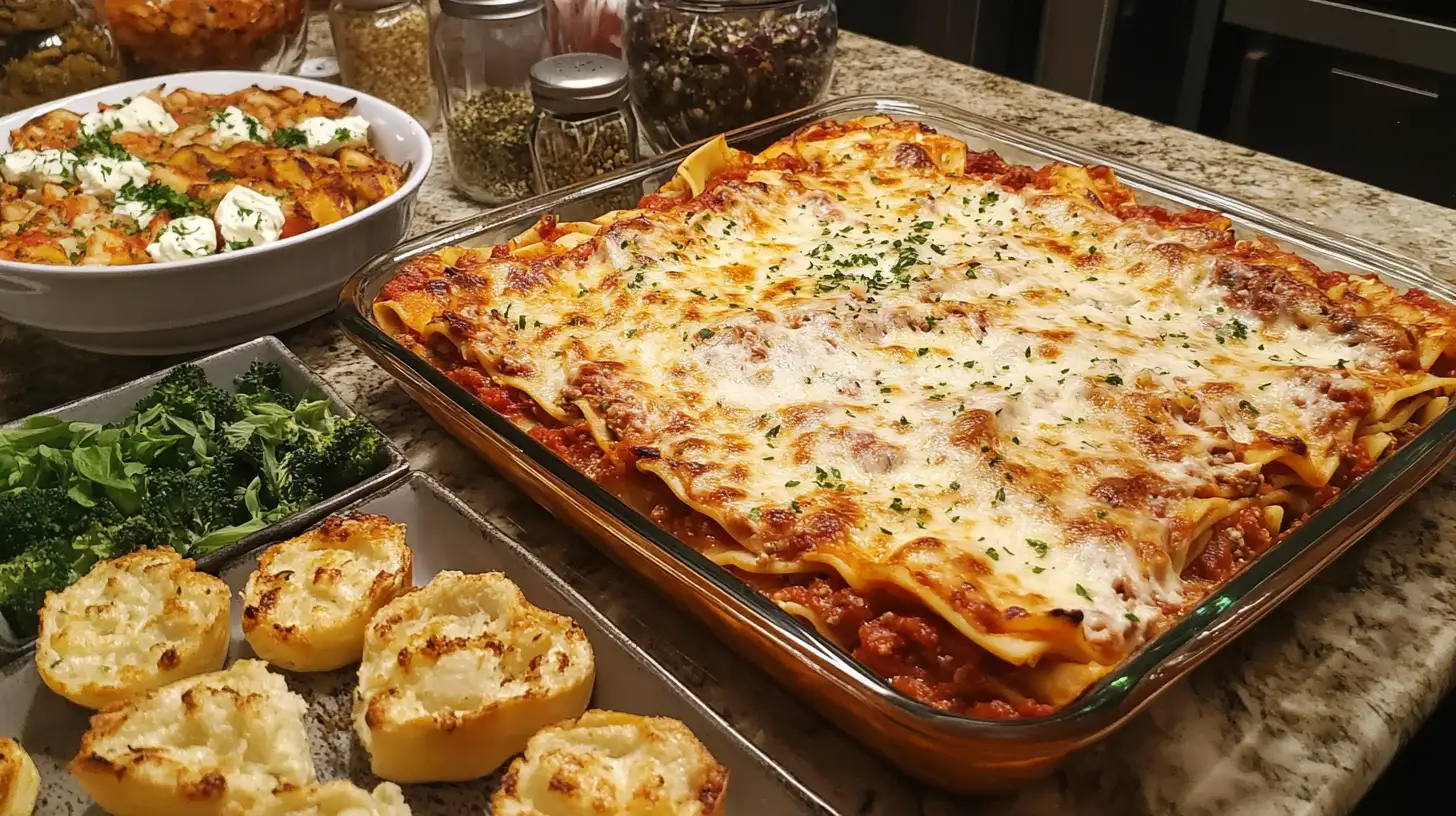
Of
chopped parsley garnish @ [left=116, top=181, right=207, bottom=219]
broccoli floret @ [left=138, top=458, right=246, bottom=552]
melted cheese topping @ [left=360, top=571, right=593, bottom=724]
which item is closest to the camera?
melted cheese topping @ [left=360, top=571, right=593, bottom=724]

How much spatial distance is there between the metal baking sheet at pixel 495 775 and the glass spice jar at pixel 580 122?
988mm

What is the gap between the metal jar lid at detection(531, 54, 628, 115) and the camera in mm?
1950

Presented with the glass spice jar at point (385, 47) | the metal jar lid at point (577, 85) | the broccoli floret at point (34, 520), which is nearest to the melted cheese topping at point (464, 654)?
the broccoli floret at point (34, 520)

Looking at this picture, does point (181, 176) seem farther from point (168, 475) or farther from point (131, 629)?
point (131, 629)

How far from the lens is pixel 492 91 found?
7.27 feet

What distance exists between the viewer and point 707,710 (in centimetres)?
102

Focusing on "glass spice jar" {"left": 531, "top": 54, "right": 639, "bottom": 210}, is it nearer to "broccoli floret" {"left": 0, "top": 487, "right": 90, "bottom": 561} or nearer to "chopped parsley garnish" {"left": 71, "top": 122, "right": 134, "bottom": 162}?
"chopped parsley garnish" {"left": 71, "top": 122, "right": 134, "bottom": 162}

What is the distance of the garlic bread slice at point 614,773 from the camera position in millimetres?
926

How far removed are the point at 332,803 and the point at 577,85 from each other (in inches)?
54.1

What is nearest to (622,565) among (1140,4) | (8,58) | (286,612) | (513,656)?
(513,656)

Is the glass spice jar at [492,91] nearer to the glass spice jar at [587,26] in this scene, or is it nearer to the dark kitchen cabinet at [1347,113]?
the glass spice jar at [587,26]

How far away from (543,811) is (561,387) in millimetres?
657

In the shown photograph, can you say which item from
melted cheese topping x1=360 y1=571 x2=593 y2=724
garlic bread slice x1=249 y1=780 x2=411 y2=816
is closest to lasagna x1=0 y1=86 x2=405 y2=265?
melted cheese topping x1=360 y1=571 x2=593 y2=724

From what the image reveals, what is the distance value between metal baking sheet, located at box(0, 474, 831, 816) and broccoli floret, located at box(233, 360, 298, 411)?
342 millimetres
